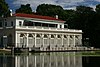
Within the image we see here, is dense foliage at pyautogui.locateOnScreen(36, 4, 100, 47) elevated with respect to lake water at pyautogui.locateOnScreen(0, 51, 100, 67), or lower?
elevated

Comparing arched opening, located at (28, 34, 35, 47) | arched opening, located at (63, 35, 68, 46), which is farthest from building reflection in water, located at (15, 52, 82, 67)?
arched opening, located at (63, 35, 68, 46)

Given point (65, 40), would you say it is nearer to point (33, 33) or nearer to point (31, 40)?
point (33, 33)

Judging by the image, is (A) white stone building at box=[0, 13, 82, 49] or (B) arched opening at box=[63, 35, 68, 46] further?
(B) arched opening at box=[63, 35, 68, 46]

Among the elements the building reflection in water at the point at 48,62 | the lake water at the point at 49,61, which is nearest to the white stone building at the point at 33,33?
the lake water at the point at 49,61

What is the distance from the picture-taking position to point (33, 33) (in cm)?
8250

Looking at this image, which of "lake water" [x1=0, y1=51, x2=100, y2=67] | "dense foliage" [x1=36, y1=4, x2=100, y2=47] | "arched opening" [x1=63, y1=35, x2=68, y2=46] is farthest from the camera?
"dense foliage" [x1=36, y1=4, x2=100, y2=47]

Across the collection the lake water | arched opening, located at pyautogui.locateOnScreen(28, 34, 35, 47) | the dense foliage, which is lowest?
the lake water

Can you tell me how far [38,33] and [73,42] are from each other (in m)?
15.1

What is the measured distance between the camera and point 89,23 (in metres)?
103

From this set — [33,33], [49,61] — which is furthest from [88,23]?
[49,61]

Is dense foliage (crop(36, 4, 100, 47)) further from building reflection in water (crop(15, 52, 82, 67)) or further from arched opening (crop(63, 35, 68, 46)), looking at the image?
building reflection in water (crop(15, 52, 82, 67))

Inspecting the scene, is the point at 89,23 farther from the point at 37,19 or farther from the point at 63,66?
the point at 63,66

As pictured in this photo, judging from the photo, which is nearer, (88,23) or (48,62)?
(48,62)

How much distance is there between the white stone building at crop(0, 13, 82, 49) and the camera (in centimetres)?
7950
